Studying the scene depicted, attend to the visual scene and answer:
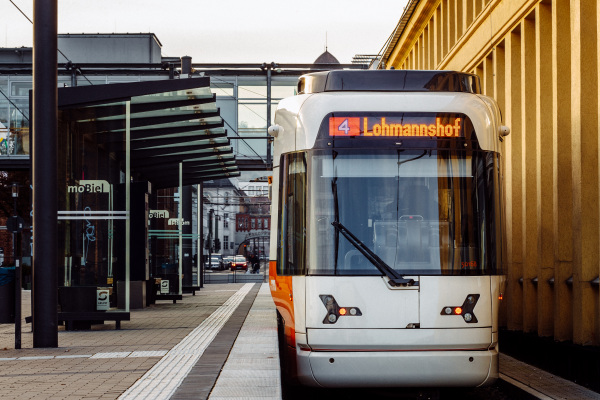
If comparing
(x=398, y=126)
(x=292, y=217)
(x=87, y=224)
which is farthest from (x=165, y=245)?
(x=398, y=126)

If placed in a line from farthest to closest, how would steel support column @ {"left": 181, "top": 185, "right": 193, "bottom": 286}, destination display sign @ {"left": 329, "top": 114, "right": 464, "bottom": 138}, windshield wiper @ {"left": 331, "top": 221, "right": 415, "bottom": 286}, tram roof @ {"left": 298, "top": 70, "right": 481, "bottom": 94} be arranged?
steel support column @ {"left": 181, "top": 185, "right": 193, "bottom": 286}, tram roof @ {"left": 298, "top": 70, "right": 481, "bottom": 94}, destination display sign @ {"left": 329, "top": 114, "right": 464, "bottom": 138}, windshield wiper @ {"left": 331, "top": 221, "right": 415, "bottom": 286}

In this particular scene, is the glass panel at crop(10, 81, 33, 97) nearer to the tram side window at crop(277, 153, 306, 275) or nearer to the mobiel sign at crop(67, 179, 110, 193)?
the mobiel sign at crop(67, 179, 110, 193)

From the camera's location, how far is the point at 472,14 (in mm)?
18344

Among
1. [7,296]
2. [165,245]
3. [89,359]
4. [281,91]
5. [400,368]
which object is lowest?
[89,359]

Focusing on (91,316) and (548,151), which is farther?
(91,316)

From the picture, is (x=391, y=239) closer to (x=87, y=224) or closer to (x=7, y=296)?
(x=7, y=296)

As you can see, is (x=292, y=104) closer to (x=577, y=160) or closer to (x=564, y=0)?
(x=577, y=160)

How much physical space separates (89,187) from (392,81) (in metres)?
7.95

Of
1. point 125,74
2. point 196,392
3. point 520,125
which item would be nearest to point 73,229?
point 520,125

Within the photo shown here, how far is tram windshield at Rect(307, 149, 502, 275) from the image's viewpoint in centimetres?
895

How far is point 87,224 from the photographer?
16.2 metres

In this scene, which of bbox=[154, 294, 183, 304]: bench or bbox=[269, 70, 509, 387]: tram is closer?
bbox=[269, 70, 509, 387]: tram

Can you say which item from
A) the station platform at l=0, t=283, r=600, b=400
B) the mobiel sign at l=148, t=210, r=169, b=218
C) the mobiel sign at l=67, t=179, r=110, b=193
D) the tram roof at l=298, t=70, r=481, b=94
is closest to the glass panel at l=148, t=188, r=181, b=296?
the mobiel sign at l=148, t=210, r=169, b=218

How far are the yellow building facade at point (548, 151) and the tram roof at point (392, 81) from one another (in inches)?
75.8
